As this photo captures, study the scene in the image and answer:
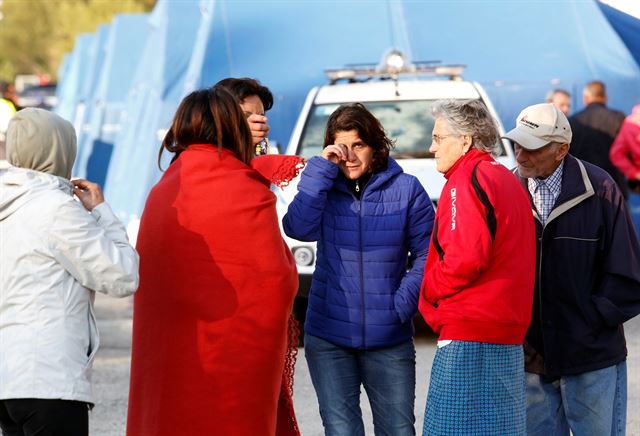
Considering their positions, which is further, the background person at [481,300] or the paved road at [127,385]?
the paved road at [127,385]

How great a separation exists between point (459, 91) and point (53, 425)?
6.95 metres

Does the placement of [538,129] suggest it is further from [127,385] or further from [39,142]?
[127,385]

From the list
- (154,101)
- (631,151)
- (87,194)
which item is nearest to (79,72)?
(154,101)

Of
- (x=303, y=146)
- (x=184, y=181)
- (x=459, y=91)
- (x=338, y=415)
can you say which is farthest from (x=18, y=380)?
(x=459, y=91)

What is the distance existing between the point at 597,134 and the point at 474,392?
309 inches

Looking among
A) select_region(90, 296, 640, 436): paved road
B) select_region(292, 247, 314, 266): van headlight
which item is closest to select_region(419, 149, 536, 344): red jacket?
select_region(90, 296, 640, 436): paved road

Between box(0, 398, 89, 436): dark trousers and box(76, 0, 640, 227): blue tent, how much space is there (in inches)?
355

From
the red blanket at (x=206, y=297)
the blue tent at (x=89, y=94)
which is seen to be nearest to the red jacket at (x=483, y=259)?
the red blanket at (x=206, y=297)

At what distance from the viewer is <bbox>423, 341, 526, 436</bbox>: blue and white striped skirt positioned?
4.47 m

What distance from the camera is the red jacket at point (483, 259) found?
441 centimetres

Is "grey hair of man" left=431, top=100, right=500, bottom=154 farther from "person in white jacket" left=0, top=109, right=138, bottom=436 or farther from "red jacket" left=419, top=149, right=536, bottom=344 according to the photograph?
"person in white jacket" left=0, top=109, right=138, bottom=436

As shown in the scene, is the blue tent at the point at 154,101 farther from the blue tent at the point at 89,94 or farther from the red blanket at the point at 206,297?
the red blanket at the point at 206,297

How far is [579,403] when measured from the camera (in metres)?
4.95

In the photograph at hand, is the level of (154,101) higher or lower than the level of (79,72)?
higher
